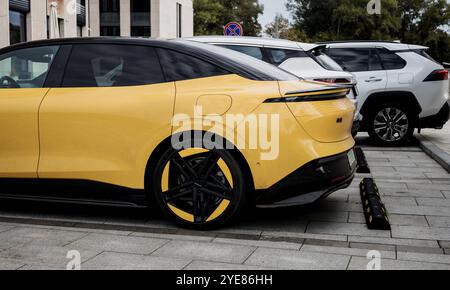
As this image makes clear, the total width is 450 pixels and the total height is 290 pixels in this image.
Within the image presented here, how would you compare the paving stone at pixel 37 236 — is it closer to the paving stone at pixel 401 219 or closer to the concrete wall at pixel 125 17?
the paving stone at pixel 401 219

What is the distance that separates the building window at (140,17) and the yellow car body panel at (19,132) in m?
53.9

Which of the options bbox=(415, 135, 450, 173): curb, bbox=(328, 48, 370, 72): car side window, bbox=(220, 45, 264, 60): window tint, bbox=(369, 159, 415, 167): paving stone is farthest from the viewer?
bbox=(328, 48, 370, 72): car side window

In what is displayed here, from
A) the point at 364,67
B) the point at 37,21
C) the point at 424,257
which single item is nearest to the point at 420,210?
the point at 424,257

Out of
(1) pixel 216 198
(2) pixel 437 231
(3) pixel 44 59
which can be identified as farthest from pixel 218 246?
(3) pixel 44 59

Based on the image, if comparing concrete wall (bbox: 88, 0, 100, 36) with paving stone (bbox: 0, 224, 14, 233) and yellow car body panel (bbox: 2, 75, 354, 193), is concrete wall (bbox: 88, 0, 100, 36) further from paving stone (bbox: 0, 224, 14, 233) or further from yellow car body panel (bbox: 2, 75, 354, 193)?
paving stone (bbox: 0, 224, 14, 233)

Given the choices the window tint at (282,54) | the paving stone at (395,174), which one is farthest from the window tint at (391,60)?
the paving stone at (395,174)

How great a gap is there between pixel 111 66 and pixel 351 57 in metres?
7.14

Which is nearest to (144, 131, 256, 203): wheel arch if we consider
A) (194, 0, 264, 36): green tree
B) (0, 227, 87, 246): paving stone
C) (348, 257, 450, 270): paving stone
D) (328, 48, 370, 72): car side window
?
(0, 227, 87, 246): paving stone

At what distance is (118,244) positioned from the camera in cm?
476

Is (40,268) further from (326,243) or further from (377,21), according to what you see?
(377,21)

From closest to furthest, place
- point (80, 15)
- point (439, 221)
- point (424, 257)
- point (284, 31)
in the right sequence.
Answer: point (424, 257) → point (439, 221) → point (80, 15) → point (284, 31)

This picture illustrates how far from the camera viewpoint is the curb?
884cm

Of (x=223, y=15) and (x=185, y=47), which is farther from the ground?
(x=223, y=15)

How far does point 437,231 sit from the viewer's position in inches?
207
